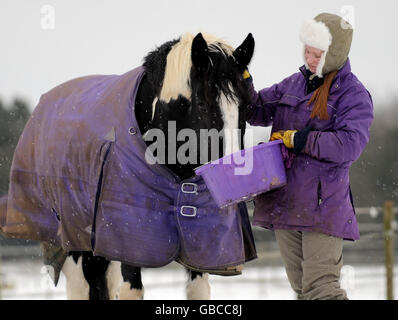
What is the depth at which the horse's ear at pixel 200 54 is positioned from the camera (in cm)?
321

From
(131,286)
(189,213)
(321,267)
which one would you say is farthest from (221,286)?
(321,267)

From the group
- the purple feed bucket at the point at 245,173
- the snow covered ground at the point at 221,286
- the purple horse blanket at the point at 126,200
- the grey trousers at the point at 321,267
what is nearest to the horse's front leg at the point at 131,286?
the purple horse blanket at the point at 126,200

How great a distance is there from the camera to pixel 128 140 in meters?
3.37

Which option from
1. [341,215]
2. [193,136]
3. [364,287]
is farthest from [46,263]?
[364,287]

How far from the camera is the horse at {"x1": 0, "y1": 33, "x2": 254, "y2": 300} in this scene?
10.4ft

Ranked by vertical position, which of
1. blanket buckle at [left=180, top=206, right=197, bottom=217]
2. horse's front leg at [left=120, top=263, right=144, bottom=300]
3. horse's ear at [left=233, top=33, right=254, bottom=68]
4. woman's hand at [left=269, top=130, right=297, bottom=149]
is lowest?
horse's front leg at [left=120, top=263, right=144, bottom=300]

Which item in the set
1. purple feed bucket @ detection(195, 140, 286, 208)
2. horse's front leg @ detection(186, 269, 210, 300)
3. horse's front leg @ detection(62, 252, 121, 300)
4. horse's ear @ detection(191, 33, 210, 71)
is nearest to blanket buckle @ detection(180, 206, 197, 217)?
purple feed bucket @ detection(195, 140, 286, 208)

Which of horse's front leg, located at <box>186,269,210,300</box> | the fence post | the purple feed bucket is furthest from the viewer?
the fence post

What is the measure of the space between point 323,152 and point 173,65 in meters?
0.86

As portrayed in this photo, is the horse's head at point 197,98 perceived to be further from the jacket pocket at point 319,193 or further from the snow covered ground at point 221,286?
the snow covered ground at point 221,286

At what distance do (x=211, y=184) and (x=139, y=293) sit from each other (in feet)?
2.81

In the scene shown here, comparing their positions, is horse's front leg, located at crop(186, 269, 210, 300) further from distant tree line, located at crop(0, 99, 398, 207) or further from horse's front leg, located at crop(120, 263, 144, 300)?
distant tree line, located at crop(0, 99, 398, 207)

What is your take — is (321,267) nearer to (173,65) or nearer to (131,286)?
(131,286)

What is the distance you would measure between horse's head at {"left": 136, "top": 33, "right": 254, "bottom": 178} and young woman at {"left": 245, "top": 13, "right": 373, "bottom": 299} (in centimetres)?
30
